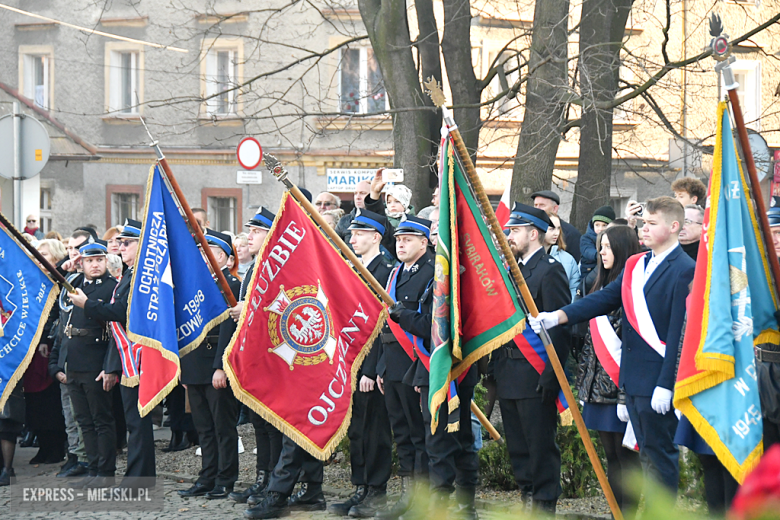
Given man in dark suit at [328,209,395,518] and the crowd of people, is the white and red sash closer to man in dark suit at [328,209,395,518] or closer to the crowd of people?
the crowd of people

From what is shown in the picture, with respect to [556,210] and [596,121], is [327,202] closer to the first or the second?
[556,210]

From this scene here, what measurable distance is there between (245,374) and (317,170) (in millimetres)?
16823

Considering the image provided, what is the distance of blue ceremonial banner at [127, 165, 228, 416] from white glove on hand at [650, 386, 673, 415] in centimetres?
363

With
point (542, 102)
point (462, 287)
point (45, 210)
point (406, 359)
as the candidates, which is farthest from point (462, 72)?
point (45, 210)

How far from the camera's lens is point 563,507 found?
260 inches

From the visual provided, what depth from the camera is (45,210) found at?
2488cm

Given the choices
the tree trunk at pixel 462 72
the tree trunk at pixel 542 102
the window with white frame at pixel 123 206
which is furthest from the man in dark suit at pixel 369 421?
the window with white frame at pixel 123 206

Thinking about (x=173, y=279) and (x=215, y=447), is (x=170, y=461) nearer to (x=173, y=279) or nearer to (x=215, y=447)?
(x=215, y=447)

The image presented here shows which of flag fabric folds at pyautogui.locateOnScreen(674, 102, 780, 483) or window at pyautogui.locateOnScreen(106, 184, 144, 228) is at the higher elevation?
window at pyautogui.locateOnScreen(106, 184, 144, 228)

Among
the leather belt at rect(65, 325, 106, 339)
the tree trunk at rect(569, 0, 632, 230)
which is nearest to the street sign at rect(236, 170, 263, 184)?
the tree trunk at rect(569, 0, 632, 230)

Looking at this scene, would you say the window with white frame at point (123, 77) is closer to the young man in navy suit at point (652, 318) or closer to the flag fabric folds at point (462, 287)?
the flag fabric folds at point (462, 287)

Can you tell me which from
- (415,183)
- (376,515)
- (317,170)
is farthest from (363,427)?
(317,170)

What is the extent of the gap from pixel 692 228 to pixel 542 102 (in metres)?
3.80

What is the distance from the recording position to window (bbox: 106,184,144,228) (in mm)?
24109
